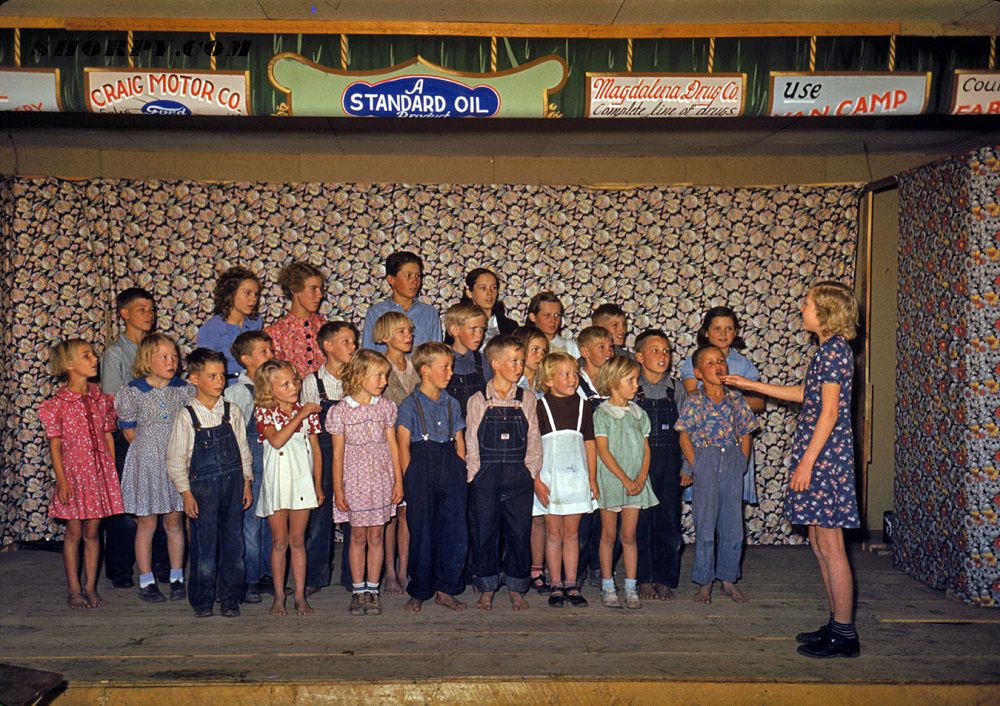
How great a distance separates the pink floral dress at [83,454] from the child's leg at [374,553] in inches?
62.6

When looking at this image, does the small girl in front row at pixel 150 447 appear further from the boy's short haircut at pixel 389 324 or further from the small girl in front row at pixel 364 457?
the boy's short haircut at pixel 389 324

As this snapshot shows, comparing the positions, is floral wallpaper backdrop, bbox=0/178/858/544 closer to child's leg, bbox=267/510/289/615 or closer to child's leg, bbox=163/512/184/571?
child's leg, bbox=163/512/184/571

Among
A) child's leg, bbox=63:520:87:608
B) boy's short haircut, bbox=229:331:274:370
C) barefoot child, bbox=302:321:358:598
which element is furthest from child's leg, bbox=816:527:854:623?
child's leg, bbox=63:520:87:608

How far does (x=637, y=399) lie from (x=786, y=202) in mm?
2341

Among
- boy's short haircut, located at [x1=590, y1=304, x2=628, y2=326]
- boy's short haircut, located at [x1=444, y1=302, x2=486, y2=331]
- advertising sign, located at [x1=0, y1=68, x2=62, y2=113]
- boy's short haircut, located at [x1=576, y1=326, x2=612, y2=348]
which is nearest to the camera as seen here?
advertising sign, located at [x1=0, y1=68, x2=62, y2=113]

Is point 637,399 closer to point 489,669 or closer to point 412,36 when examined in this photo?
point 489,669

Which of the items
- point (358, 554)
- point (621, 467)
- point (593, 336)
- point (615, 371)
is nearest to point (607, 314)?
point (593, 336)

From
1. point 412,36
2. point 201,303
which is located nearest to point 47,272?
point 201,303

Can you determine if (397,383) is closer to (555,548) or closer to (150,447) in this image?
(555,548)

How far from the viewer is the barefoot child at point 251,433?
5.74 meters

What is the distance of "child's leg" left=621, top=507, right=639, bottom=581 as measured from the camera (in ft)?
18.6

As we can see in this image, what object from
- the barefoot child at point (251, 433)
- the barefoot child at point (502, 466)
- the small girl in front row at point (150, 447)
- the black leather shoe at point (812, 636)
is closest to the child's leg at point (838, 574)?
the black leather shoe at point (812, 636)

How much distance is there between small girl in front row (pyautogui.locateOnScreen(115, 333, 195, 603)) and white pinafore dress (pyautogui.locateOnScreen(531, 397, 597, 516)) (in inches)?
88.6

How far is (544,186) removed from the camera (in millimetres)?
7254
